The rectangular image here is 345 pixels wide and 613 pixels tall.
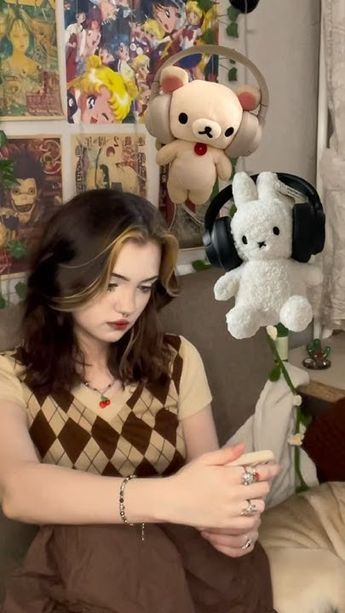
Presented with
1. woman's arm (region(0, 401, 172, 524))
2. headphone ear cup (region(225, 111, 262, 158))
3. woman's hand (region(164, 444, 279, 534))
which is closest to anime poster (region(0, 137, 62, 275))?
headphone ear cup (region(225, 111, 262, 158))

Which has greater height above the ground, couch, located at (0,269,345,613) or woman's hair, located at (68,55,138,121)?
woman's hair, located at (68,55,138,121)

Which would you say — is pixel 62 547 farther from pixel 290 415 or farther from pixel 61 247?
pixel 290 415

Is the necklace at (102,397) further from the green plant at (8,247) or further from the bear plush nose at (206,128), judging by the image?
the bear plush nose at (206,128)

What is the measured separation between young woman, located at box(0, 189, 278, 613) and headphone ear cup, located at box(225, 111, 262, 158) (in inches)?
9.6

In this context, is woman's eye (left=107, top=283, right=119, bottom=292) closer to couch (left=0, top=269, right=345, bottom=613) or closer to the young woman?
the young woman

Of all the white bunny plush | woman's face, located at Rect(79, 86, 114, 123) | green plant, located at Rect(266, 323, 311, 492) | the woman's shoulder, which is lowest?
green plant, located at Rect(266, 323, 311, 492)

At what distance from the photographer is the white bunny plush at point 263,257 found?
987mm

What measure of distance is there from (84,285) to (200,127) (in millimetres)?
372

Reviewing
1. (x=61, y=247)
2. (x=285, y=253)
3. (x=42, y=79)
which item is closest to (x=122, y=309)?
(x=61, y=247)

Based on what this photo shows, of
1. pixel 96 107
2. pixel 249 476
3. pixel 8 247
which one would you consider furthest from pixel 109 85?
pixel 249 476

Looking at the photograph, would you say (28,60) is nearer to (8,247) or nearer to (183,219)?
(8,247)

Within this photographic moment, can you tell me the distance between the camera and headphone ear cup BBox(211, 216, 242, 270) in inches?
40.5

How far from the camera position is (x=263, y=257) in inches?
39.4

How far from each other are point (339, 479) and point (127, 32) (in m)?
1.02
